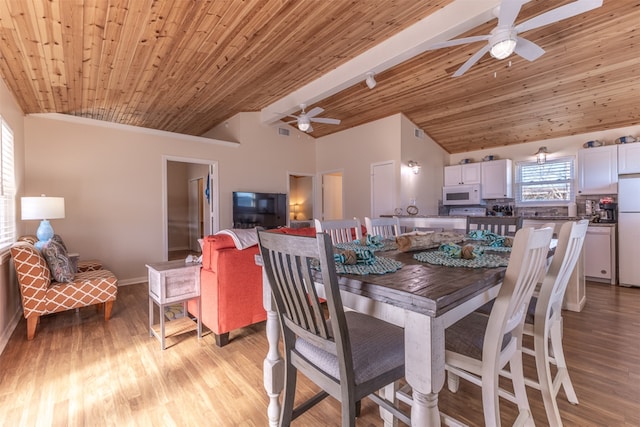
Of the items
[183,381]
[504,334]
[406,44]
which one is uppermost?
[406,44]

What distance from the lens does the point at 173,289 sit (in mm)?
2498

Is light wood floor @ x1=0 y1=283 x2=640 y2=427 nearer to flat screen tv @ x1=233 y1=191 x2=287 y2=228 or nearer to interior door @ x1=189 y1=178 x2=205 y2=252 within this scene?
flat screen tv @ x1=233 y1=191 x2=287 y2=228

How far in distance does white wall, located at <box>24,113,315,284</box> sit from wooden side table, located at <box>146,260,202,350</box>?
2.62 metres

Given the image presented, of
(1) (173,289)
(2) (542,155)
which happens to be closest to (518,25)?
(1) (173,289)

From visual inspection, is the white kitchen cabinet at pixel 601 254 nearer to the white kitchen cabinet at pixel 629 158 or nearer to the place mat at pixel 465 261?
the white kitchen cabinet at pixel 629 158

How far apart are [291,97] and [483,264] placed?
4.61 m

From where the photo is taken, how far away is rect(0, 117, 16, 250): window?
2805mm

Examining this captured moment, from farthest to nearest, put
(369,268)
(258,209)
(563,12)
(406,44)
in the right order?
(258,209) < (406,44) < (563,12) < (369,268)

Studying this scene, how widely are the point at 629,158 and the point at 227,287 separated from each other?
→ 235 inches

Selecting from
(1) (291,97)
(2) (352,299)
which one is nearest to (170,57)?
(1) (291,97)

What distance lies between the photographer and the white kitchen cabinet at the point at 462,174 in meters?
6.11

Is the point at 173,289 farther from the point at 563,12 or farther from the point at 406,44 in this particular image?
the point at 563,12

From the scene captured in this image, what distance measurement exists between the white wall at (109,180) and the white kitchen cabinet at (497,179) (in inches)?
206

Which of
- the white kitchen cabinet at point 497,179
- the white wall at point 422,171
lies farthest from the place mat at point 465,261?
the white kitchen cabinet at point 497,179
